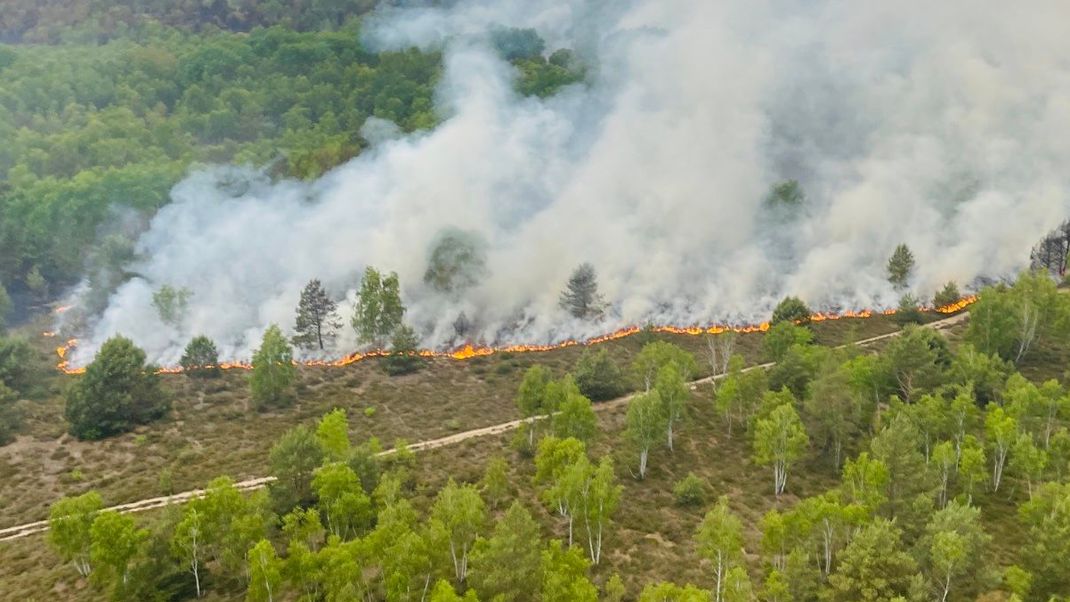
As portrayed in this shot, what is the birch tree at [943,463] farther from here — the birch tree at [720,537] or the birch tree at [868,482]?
the birch tree at [720,537]

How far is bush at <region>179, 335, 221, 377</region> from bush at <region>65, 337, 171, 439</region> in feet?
25.8

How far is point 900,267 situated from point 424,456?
246 ft

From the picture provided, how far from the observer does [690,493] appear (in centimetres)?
6888

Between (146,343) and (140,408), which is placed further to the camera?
(146,343)

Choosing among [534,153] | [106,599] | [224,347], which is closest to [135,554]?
[106,599]

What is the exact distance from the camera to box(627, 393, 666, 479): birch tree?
2815 inches

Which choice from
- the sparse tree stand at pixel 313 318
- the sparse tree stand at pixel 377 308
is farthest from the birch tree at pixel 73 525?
the sparse tree stand at pixel 377 308

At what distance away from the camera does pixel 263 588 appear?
50.6 m

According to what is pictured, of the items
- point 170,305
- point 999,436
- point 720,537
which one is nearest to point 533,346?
point 170,305

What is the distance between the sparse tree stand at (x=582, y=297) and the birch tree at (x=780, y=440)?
139 ft

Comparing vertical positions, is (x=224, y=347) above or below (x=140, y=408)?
above

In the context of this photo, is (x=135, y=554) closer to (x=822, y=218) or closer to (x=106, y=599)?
(x=106, y=599)

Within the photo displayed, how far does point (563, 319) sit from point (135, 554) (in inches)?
2550

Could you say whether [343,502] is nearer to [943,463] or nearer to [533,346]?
[943,463]
